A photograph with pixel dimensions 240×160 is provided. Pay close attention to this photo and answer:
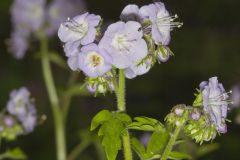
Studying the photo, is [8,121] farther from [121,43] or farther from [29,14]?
[29,14]

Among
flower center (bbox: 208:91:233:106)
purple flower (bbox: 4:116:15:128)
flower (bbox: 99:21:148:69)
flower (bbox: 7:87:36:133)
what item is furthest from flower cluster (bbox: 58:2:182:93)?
flower (bbox: 7:87:36:133)

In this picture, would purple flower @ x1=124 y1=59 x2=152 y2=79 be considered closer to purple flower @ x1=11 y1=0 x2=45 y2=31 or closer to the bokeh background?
purple flower @ x1=11 y1=0 x2=45 y2=31

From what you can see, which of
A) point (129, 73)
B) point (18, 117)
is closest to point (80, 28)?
point (129, 73)

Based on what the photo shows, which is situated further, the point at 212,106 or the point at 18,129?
the point at 18,129

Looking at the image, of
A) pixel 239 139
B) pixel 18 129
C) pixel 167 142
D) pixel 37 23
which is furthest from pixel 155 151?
pixel 239 139

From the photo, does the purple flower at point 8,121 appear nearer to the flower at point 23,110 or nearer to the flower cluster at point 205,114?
the flower at point 23,110

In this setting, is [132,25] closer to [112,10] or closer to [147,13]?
[147,13]
